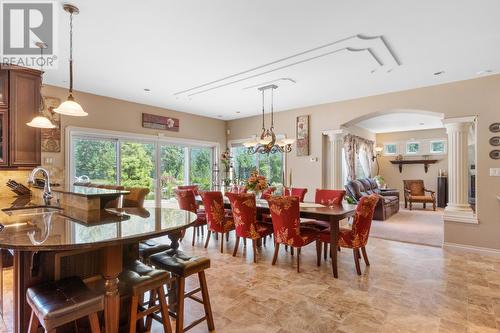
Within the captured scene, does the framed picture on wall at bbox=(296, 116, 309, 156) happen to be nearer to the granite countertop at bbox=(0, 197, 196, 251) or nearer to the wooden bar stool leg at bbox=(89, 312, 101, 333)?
the granite countertop at bbox=(0, 197, 196, 251)

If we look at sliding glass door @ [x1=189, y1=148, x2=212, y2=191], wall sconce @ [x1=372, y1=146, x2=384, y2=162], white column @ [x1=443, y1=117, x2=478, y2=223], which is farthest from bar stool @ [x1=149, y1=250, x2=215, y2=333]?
wall sconce @ [x1=372, y1=146, x2=384, y2=162]

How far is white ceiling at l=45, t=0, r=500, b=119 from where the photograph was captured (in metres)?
2.55

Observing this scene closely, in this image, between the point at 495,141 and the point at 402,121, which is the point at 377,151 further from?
the point at 495,141

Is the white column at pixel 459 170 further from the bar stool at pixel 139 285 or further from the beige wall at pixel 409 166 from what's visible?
the beige wall at pixel 409 166

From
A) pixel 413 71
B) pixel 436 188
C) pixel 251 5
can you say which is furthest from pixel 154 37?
pixel 436 188

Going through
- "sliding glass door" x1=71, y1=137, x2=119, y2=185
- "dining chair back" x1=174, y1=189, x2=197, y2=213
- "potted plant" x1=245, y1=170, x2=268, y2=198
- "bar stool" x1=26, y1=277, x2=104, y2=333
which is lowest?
"bar stool" x1=26, y1=277, x2=104, y2=333

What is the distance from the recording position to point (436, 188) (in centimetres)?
940

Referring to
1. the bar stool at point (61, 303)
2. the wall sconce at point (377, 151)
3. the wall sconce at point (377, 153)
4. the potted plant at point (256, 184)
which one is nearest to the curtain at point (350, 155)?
the wall sconce at point (377, 153)

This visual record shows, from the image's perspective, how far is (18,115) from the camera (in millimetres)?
3764

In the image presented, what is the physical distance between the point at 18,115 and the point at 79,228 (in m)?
3.24

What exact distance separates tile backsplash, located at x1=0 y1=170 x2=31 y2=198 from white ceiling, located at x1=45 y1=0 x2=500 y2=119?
5.26ft

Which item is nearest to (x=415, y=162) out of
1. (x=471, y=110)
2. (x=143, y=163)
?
(x=471, y=110)

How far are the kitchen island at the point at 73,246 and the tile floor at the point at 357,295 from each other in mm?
840

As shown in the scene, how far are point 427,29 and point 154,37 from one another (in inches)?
120
